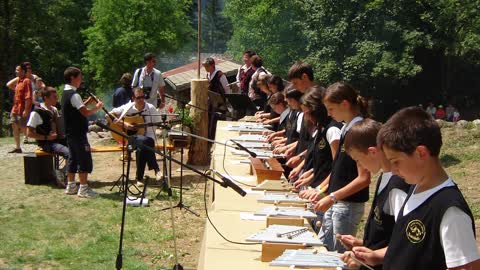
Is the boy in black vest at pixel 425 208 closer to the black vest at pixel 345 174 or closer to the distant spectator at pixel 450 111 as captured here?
the black vest at pixel 345 174

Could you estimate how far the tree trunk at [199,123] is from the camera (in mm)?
11523

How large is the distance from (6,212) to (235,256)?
5543 mm

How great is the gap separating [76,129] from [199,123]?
9.86 ft

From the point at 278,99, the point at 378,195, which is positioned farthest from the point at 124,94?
the point at 378,195

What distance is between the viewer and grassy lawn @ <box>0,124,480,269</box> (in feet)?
21.7

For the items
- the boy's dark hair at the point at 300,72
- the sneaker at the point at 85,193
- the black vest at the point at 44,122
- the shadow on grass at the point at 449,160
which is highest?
the boy's dark hair at the point at 300,72

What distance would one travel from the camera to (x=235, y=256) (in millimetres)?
3773

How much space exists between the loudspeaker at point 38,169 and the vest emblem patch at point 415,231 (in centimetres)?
816

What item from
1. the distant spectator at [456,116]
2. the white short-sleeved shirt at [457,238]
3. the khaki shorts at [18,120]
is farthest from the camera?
the distant spectator at [456,116]

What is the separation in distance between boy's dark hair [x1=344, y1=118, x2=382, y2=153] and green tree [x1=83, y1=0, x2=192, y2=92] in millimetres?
31323

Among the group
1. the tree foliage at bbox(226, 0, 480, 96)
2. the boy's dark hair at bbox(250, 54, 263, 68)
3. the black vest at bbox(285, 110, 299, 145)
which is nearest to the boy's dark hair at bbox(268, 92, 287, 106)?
the black vest at bbox(285, 110, 299, 145)

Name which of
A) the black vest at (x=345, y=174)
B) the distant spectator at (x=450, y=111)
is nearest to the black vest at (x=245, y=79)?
the black vest at (x=345, y=174)

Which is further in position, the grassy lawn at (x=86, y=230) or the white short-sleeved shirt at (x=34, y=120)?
the white short-sleeved shirt at (x=34, y=120)

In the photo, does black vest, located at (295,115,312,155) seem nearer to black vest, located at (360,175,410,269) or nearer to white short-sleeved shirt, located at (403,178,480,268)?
black vest, located at (360,175,410,269)
